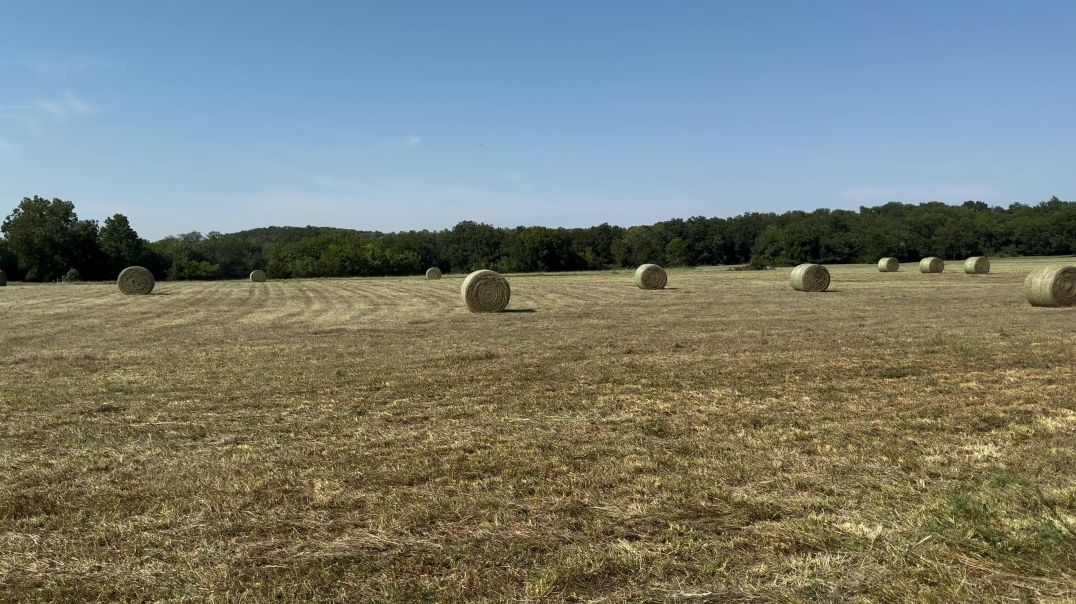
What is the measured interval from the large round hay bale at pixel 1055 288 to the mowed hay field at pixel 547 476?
10975 mm

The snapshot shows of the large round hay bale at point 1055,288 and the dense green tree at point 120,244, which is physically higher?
the dense green tree at point 120,244

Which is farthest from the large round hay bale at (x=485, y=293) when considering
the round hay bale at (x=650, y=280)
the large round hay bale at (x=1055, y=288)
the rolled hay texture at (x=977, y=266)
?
the rolled hay texture at (x=977, y=266)

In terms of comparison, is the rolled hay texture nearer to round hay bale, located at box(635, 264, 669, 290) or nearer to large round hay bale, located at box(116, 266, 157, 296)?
round hay bale, located at box(635, 264, 669, 290)

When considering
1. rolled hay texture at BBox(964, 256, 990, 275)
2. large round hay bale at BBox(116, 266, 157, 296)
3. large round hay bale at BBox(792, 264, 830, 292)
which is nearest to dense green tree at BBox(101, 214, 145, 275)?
large round hay bale at BBox(116, 266, 157, 296)

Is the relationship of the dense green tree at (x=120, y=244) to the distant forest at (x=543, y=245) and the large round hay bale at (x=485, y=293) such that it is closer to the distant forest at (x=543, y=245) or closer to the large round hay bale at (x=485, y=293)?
the distant forest at (x=543, y=245)

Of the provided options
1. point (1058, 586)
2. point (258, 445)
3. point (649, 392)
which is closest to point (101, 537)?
point (258, 445)

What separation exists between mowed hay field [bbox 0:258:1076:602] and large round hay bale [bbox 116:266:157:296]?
30.5 metres

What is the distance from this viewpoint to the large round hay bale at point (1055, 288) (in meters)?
20.7

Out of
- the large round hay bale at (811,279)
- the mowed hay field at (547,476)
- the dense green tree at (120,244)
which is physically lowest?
the mowed hay field at (547,476)

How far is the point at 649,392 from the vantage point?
8812mm

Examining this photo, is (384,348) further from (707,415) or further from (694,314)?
(694,314)

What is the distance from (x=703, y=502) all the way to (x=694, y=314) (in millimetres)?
16499

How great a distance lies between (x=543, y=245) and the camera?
107125mm

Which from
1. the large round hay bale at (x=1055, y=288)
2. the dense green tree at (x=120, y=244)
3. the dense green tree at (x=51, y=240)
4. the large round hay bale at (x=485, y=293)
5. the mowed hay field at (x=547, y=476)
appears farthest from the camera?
the dense green tree at (x=120, y=244)
